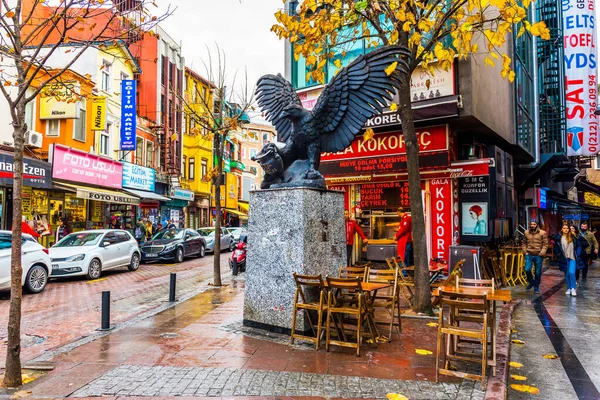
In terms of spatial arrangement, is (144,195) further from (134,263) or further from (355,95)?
(355,95)

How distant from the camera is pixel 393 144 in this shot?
14.5 meters

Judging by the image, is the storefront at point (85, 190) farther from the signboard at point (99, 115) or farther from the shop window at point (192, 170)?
the shop window at point (192, 170)

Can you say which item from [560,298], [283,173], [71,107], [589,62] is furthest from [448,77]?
[71,107]

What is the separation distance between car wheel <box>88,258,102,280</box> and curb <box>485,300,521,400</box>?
11.3 m

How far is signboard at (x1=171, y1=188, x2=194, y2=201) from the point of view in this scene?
1219 inches

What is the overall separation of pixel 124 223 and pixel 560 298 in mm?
22546

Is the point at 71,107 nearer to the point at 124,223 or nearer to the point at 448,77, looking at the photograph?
the point at 124,223

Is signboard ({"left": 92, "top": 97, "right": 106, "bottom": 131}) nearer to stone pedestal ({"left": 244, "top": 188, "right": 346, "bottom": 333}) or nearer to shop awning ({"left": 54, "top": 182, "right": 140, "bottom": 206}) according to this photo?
shop awning ({"left": 54, "top": 182, "right": 140, "bottom": 206})

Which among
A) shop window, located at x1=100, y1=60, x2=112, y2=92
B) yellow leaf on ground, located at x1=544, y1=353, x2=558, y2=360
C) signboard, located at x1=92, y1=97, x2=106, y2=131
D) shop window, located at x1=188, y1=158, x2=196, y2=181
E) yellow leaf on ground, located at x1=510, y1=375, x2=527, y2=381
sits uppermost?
shop window, located at x1=100, y1=60, x2=112, y2=92

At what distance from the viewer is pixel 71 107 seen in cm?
2036

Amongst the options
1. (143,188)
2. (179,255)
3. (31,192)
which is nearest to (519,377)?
(179,255)

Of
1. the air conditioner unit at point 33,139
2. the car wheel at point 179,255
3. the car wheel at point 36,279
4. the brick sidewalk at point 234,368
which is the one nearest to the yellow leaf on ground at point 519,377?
the brick sidewalk at point 234,368

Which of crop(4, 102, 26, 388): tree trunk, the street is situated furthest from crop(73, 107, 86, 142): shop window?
crop(4, 102, 26, 388): tree trunk

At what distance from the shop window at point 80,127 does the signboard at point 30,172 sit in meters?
3.38
